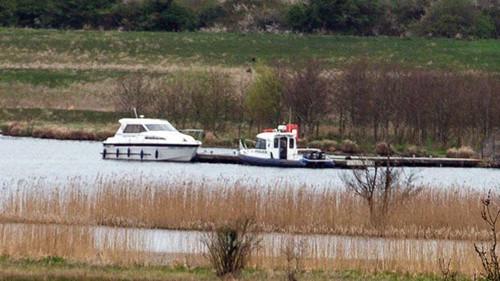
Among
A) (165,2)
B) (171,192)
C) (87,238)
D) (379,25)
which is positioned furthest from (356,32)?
(87,238)

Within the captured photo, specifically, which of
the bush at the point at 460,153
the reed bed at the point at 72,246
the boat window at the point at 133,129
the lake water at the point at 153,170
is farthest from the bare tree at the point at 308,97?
the reed bed at the point at 72,246

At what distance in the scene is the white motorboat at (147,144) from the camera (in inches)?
2452

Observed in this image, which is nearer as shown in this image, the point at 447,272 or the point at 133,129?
the point at 447,272

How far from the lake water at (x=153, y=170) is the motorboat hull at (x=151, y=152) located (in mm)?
785

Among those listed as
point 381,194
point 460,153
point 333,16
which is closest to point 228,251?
point 381,194

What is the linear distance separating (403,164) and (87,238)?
35.3 meters

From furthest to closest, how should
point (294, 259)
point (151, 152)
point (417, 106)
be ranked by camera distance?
point (417, 106) → point (151, 152) → point (294, 259)

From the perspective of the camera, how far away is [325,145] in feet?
235

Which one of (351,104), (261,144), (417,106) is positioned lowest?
(261,144)

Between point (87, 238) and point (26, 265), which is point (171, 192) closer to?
point (87, 238)

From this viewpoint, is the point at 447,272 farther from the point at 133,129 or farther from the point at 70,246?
the point at 133,129

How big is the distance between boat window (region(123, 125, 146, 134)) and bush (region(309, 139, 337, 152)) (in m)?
11.4

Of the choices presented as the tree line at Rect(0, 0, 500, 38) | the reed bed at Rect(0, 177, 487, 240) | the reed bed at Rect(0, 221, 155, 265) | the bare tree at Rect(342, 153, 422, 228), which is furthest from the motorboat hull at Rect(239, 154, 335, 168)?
the tree line at Rect(0, 0, 500, 38)

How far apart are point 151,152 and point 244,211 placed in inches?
1233
